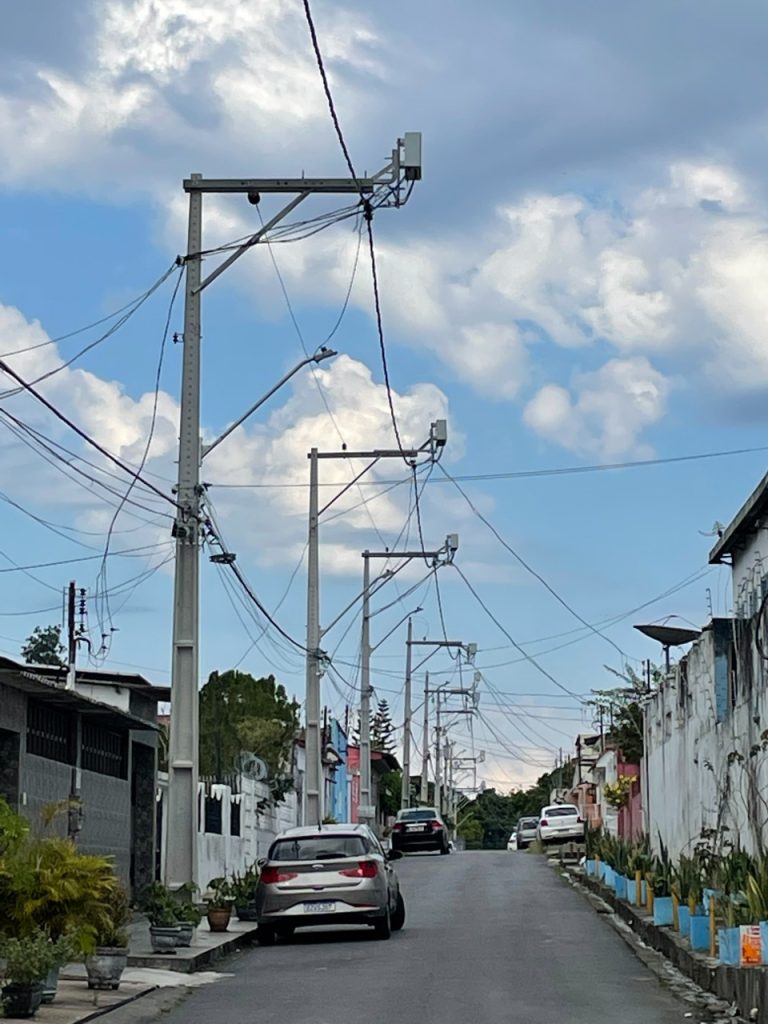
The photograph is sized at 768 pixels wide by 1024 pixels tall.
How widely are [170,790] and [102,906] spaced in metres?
6.21

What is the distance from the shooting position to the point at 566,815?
2285 inches

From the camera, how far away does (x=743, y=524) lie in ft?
76.4

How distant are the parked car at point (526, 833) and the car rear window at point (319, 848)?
50060mm

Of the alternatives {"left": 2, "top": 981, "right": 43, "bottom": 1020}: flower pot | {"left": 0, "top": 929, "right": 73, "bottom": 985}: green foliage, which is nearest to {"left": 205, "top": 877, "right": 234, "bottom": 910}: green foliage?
{"left": 0, "top": 929, "right": 73, "bottom": 985}: green foliage

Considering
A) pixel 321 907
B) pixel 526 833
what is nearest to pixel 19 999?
pixel 321 907

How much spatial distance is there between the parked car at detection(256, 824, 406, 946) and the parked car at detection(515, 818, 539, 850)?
50090mm

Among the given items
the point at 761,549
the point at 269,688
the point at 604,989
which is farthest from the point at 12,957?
the point at 269,688

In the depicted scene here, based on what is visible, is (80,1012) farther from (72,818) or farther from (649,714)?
(649,714)

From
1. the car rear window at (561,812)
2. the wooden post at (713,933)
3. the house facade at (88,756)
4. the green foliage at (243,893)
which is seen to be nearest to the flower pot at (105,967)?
the house facade at (88,756)

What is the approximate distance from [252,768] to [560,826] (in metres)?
19.0

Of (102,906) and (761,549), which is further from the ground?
(761,549)

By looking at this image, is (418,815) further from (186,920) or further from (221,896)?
(186,920)

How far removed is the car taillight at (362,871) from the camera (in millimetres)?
21891

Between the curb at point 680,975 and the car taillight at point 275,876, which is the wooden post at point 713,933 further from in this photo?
the car taillight at point 275,876
